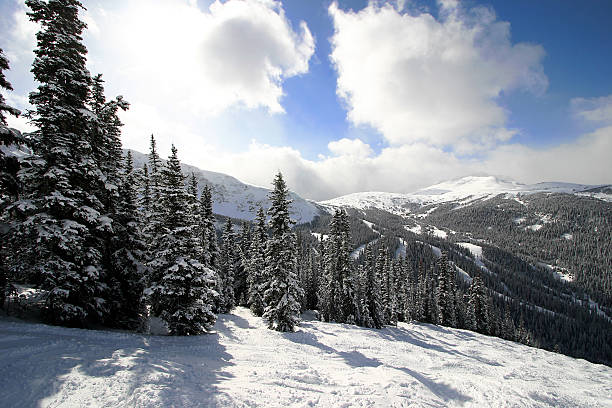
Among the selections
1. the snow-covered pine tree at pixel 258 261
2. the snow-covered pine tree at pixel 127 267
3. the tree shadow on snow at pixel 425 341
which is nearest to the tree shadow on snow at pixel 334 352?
the snow-covered pine tree at pixel 127 267

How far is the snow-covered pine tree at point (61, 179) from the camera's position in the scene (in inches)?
505

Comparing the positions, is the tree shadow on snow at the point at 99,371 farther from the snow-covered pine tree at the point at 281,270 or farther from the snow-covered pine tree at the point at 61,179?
the snow-covered pine tree at the point at 281,270

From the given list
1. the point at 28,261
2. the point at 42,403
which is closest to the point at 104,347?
the point at 42,403

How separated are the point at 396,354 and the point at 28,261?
25.4 m

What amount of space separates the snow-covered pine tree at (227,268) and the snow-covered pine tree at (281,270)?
1123 cm

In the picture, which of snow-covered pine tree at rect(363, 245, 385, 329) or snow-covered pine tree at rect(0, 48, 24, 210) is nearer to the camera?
snow-covered pine tree at rect(0, 48, 24, 210)

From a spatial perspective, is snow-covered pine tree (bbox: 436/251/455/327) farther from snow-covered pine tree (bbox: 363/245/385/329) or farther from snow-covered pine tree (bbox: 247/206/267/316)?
snow-covered pine tree (bbox: 247/206/267/316)

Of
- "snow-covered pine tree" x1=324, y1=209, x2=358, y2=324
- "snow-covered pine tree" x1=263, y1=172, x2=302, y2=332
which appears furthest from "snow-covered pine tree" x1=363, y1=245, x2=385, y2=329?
"snow-covered pine tree" x1=263, y1=172, x2=302, y2=332

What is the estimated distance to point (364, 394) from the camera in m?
10.9

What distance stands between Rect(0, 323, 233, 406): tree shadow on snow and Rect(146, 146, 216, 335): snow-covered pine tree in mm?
3942

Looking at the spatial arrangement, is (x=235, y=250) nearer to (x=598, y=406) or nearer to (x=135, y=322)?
(x=135, y=322)

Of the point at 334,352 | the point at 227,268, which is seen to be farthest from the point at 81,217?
the point at 227,268

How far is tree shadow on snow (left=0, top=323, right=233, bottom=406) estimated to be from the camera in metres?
7.82

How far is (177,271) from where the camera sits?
1772 centimetres
